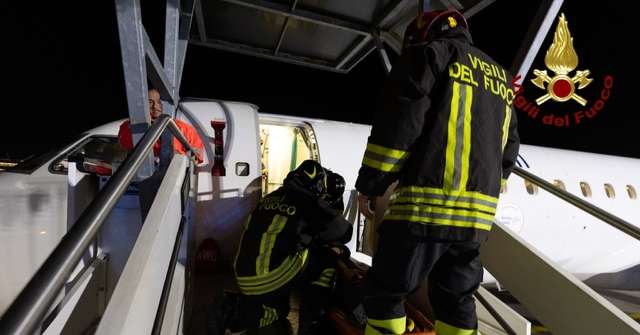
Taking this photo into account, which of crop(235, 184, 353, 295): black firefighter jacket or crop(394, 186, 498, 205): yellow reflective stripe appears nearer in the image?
crop(394, 186, 498, 205): yellow reflective stripe

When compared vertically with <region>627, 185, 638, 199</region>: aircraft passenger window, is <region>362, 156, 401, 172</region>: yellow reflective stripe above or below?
above

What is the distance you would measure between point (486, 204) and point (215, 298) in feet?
8.45

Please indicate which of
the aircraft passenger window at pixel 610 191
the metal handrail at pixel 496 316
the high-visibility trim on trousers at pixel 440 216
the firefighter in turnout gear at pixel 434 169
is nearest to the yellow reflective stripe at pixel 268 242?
the firefighter in turnout gear at pixel 434 169

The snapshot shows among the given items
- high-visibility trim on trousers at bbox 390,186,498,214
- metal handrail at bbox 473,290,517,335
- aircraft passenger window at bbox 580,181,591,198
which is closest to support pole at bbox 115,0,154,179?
high-visibility trim on trousers at bbox 390,186,498,214

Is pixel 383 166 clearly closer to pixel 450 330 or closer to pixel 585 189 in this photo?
pixel 450 330

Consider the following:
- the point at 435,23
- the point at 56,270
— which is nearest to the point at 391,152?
the point at 435,23

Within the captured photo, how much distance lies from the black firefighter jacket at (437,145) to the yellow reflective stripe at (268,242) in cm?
102

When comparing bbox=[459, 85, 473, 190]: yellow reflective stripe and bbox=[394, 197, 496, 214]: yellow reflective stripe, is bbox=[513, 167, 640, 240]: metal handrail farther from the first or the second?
bbox=[459, 85, 473, 190]: yellow reflective stripe

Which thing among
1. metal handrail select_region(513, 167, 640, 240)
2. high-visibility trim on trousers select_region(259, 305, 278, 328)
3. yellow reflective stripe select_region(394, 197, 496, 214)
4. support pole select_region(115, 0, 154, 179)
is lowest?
high-visibility trim on trousers select_region(259, 305, 278, 328)

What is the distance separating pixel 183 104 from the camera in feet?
15.0

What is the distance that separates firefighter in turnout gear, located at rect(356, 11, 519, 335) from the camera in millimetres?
1766

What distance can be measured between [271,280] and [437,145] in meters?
1.62

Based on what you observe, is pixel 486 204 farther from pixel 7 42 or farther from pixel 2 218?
pixel 7 42

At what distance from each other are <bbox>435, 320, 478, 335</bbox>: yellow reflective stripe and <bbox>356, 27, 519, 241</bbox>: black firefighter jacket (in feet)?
1.84
